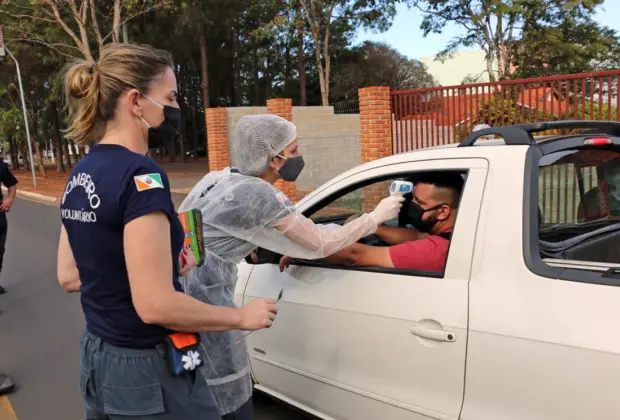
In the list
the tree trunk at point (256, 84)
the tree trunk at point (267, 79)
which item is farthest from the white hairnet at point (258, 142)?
the tree trunk at point (267, 79)

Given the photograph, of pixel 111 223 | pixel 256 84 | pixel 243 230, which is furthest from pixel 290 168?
pixel 256 84

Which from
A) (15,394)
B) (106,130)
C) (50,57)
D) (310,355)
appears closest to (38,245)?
(15,394)

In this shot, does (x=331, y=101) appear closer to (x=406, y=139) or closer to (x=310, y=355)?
(x=406, y=139)

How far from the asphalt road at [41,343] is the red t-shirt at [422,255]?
144 centimetres

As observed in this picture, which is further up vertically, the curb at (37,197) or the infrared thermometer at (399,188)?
the infrared thermometer at (399,188)

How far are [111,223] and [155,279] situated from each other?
0.19 metres

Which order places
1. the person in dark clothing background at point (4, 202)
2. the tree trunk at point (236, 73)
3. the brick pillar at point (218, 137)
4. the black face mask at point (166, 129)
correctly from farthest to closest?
the tree trunk at point (236, 73) < the brick pillar at point (218, 137) < the person in dark clothing background at point (4, 202) < the black face mask at point (166, 129)

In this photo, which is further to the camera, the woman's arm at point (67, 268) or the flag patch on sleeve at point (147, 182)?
the woman's arm at point (67, 268)

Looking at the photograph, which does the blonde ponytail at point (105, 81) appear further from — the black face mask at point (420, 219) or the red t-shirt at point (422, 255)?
the black face mask at point (420, 219)

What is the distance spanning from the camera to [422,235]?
2826 mm

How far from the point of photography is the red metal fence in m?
6.80

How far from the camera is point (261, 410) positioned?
3350mm

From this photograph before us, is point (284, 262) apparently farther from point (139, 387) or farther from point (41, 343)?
point (41, 343)

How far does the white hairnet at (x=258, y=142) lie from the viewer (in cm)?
208
